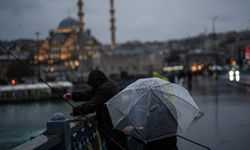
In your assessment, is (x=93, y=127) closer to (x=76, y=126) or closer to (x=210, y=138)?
(x=76, y=126)

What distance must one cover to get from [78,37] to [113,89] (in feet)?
433

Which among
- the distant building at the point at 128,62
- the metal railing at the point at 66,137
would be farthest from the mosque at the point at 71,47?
the metal railing at the point at 66,137

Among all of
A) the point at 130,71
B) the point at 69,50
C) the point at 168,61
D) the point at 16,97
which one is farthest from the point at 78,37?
the point at 16,97

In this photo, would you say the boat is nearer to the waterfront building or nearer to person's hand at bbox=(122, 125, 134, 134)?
person's hand at bbox=(122, 125, 134, 134)

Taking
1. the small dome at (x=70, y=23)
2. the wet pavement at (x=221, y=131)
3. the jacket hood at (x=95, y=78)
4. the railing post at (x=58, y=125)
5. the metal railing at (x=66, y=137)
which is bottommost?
the wet pavement at (x=221, y=131)

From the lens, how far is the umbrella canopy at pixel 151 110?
16.0 feet

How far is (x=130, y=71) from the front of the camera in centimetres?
13188

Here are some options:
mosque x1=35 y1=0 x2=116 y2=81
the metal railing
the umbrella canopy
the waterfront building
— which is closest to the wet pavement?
the metal railing

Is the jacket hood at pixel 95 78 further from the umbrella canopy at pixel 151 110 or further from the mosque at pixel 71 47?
the mosque at pixel 71 47

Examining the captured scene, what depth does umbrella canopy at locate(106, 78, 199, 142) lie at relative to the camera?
192 inches

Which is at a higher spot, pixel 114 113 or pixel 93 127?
pixel 114 113

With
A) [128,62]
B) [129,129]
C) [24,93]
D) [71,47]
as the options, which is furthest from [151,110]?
[71,47]

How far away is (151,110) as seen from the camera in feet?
16.0

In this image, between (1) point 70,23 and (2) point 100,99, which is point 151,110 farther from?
(1) point 70,23
